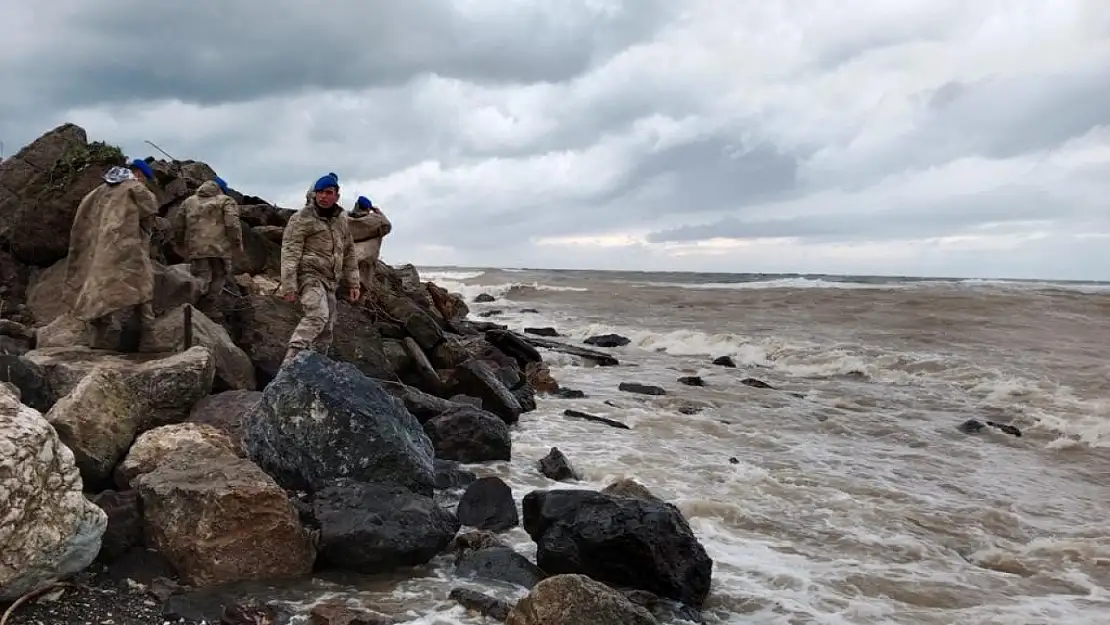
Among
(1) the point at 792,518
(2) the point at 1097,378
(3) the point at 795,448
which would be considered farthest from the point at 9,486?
(2) the point at 1097,378

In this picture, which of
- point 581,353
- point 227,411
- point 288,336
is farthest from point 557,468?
point 581,353

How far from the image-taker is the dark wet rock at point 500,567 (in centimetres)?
490

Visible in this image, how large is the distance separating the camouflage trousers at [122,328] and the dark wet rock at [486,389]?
3.73 metres

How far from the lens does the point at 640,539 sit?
482 centimetres

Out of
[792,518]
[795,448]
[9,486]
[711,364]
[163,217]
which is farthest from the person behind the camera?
[711,364]

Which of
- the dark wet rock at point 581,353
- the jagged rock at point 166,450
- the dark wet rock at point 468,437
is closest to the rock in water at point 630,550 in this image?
the jagged rock at point 166,450

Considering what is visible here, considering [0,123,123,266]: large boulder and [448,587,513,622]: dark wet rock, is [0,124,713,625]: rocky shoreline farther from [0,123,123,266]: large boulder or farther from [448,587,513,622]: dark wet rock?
[0,123,123,266]: large boulder

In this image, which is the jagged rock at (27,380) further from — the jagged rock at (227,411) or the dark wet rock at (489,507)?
the dark wet rock at (489,507)

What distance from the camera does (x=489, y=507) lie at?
19.6 feet

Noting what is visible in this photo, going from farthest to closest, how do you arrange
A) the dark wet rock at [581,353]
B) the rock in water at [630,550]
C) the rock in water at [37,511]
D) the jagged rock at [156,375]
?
the dark wet rock at [581,353] → the jagged rock at [156,375] → the rock in water at [630,550] → the rock in water at [37,511]

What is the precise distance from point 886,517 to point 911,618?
2054mm

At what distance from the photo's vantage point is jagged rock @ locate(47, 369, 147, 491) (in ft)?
17.4

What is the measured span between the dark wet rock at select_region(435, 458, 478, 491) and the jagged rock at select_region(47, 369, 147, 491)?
2414 mm

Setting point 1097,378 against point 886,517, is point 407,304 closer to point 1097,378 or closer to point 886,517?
point 886,517
